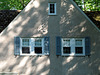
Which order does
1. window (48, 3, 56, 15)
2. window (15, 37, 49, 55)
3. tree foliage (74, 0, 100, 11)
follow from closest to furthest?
1. window (15, 37, 49, 55)
2. window (48, 3, 56, 15)
3. tree foliage (74, 0, 100, 11)

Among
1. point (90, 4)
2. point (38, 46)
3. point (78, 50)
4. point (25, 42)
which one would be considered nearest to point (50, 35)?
point (38, 46)

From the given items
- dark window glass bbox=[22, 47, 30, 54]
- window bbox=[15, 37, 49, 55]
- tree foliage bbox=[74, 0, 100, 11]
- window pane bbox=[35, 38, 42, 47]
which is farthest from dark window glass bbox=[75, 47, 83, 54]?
tree foliage bbox=[74, 0, 100, 11]

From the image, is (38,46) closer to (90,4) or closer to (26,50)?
(26,50)

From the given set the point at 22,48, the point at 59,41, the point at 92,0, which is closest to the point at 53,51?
the point at 59,41

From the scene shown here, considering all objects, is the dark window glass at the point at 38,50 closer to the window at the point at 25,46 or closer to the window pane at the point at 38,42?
the window pane at the point at 38,42

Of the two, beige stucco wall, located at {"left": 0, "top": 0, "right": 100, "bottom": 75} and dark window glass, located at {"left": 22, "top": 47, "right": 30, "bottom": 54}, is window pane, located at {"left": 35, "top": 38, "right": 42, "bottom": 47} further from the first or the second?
dark window glass, located at {"left": 22, "top": 47, "right": 30, "bottom": 54}

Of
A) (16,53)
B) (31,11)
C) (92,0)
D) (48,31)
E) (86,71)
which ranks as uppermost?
(92,0)

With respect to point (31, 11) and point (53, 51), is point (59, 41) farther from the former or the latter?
point (31, 11)

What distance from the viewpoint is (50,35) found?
13.0 m

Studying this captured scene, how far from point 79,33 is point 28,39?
14.8ft

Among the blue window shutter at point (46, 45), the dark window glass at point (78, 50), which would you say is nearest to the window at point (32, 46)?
the blue window shutter at point (46, 45)

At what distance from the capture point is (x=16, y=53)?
1280 centimetres

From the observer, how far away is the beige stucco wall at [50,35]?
1284 centimetres

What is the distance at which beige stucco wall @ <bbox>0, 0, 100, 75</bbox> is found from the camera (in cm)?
1284
